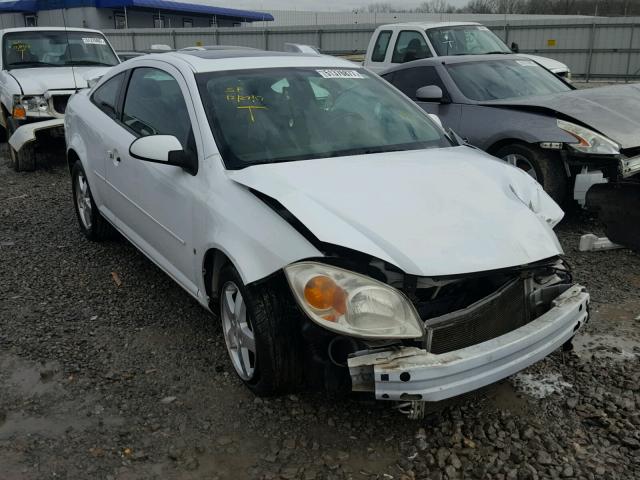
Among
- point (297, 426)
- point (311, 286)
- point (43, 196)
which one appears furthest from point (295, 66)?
point (43, 196)

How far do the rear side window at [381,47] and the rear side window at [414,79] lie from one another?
140 inches

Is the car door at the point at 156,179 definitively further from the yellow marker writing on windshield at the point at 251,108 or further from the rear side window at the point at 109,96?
the yellow marker writing on windshield at the point at 251,108

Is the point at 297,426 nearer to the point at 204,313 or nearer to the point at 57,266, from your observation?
the point at 204,313

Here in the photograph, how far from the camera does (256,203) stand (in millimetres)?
3027

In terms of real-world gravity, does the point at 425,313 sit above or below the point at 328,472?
above

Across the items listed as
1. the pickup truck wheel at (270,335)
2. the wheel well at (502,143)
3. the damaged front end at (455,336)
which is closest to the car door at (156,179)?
the pickup truck wheel at (270,335)

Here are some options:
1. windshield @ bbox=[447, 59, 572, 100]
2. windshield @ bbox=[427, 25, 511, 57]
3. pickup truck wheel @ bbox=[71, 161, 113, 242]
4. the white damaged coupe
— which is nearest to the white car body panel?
windshield @ bbox=[427, 25, 511, 57]

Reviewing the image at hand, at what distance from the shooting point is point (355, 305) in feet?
8.39

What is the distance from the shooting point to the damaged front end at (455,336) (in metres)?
2.48

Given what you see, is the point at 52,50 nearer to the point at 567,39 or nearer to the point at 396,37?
the point at 396,37

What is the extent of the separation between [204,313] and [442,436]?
74.9 inches

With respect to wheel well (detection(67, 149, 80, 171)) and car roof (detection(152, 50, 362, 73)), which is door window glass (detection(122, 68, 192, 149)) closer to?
car roof (detection(152, 50, 362, 73))

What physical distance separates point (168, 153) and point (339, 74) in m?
1.37

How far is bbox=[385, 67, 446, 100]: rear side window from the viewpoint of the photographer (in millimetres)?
7183
